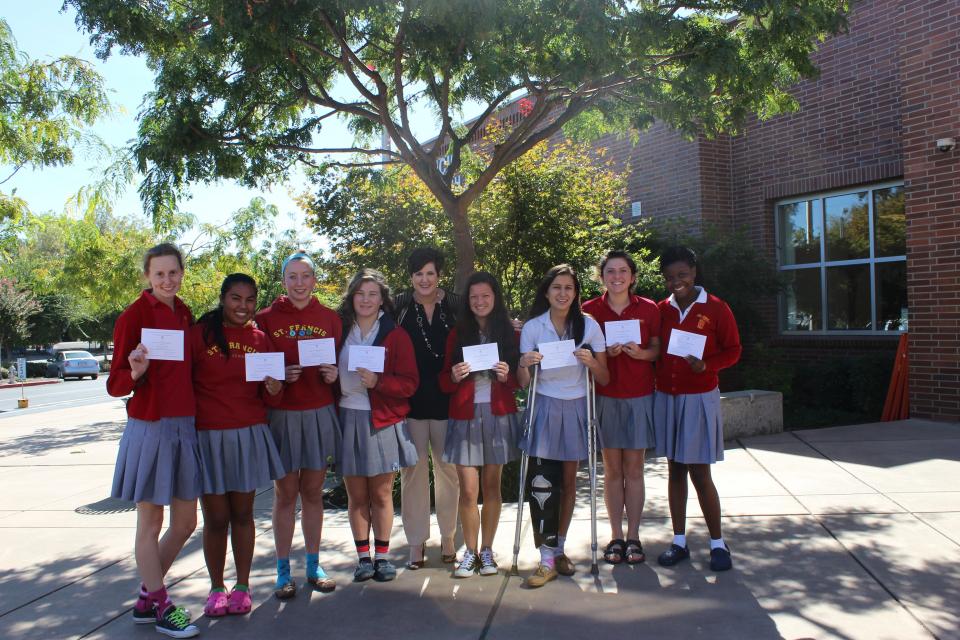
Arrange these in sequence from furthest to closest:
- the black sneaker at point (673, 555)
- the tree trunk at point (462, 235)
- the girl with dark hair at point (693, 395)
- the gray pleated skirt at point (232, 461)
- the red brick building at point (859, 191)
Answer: the red brick building at point (859, 191), the tree trunk at point (462, 235), the black sneaker at point (673, 555), the girl with dark hair at point (693, 395), the gray pleated skirt at point (232, 461)

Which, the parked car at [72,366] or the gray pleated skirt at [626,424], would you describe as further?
the parked car at [72,366]

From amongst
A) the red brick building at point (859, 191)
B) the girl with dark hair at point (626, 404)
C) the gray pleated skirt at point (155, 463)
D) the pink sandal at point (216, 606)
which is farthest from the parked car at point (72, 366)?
the girl with dark hair at point (626, 404)

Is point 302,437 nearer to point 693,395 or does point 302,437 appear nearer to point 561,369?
point 561,369

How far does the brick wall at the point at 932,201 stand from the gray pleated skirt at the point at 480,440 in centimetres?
717

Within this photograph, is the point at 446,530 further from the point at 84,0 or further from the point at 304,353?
the point at 84,0

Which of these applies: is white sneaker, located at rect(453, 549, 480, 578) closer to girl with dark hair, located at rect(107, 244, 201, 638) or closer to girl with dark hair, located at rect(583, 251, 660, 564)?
girl with dark hair, located at rect(583, 251, 660, 564)

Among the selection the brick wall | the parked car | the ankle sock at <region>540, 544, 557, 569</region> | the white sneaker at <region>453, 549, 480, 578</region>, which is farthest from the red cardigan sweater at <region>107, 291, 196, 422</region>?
the parked car

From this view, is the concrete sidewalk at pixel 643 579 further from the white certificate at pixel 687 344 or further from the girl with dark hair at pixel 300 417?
the white certificate at pixel 687 344

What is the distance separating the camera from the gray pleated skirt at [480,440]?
4355mm

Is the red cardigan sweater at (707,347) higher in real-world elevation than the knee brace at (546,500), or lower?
higher

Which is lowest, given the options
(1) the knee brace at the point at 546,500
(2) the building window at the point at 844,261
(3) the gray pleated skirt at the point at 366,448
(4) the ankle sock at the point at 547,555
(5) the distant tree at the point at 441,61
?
(4) the ankle sock at the point at 547,555

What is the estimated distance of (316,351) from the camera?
4.11 metres

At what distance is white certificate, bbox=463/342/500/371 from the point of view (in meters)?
4.23

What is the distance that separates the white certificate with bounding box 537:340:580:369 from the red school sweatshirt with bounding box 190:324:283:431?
1647 mm
